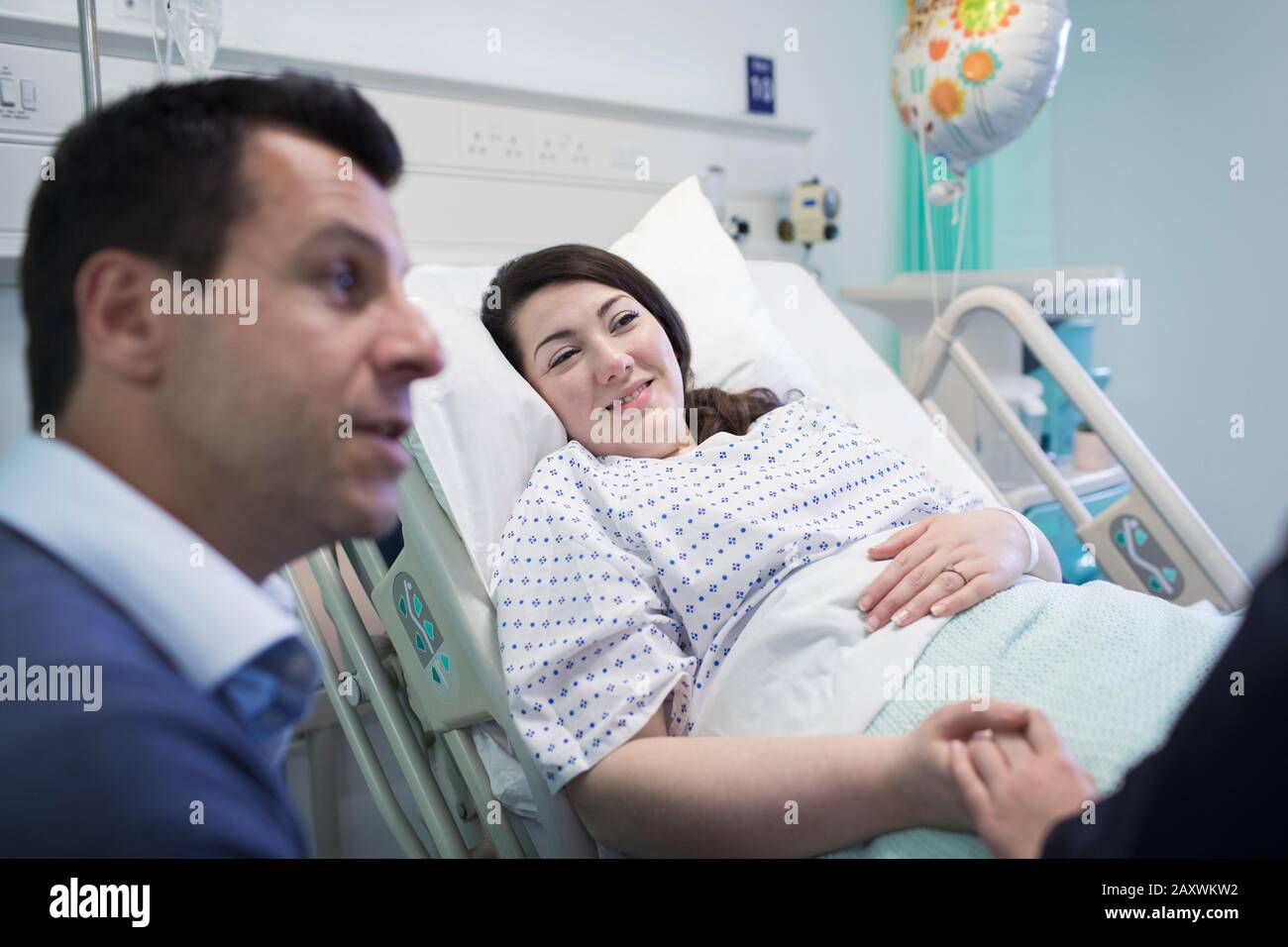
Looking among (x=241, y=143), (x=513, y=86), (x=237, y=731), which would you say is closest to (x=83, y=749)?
(x=237, y=731)

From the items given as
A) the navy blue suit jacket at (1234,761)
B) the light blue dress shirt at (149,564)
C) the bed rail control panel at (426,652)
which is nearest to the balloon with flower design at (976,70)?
the bed rail control panel at (426,652)

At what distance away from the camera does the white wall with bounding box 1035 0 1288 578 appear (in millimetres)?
2627

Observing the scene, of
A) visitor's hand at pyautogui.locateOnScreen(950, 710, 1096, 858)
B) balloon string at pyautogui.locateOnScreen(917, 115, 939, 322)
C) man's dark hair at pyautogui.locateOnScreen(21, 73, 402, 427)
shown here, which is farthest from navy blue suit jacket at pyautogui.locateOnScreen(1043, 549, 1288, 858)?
balloon string at pyautogui.locateOnScreen(917, 115, 939, 322)

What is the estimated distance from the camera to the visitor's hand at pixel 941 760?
71 cm

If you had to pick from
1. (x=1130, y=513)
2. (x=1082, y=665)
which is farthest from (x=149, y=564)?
(x=1130, y=513)

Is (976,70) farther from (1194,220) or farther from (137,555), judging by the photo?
(137,555)

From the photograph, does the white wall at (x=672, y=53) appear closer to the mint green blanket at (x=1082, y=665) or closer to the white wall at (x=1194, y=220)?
the white wall at (x=1194, y=220)

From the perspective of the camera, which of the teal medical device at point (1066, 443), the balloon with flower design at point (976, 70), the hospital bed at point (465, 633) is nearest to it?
the hospital bed at point (465, 633)

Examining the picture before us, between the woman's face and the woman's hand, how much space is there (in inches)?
13.1

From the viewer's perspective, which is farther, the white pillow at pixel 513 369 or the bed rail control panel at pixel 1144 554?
the bed rail control panel at pixel 1144 554

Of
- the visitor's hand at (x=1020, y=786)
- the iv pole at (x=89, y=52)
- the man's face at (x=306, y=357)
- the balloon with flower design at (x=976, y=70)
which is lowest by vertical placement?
the visitor's hand at (x=1020, y=786)

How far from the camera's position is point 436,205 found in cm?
182

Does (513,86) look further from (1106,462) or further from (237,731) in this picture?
(237,731)

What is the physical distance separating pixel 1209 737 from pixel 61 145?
65 centimetres
